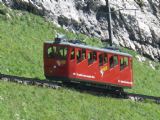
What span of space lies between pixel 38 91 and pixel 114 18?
3009 cm

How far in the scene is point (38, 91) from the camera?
94.2 ft

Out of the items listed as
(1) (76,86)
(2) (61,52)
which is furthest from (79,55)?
(1) (76,86)

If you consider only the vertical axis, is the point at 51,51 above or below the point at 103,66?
above

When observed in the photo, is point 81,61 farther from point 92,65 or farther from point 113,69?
point 113,69

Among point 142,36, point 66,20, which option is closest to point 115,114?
point 66,20

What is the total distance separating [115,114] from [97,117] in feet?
7.70

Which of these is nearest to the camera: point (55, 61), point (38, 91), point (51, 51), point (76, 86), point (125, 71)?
point (38, 91)

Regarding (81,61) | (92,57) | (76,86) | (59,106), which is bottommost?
(59,106)

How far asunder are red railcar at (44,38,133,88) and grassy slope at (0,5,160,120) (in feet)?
7.30

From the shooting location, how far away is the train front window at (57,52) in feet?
112

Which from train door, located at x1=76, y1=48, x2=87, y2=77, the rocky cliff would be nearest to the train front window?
train door, located at x1=76, y1=48, x2=87, y2=77

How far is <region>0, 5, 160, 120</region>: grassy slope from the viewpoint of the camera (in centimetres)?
2617

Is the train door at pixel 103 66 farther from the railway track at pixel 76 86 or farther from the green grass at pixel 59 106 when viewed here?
the green grass at pixel 59 106

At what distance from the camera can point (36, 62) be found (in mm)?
40906
